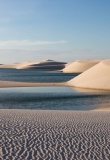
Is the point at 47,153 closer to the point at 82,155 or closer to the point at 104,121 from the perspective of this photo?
the point at 82,155

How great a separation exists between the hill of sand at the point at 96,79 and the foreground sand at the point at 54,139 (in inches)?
1294

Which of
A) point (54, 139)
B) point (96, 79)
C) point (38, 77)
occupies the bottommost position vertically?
point (54, 139)

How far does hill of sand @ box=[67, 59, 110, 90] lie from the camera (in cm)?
4846

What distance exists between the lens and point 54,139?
436 inches

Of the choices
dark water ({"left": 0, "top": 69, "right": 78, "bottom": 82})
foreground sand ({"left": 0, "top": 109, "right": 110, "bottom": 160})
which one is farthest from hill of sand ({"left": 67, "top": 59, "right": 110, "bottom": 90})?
foreground sand ({"left": 0, "top": 109, "right": 110, "bottom": 160})

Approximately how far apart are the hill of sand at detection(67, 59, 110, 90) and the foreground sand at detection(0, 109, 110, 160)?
32.9m

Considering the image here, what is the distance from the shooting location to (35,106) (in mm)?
27219

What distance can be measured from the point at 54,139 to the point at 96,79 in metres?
42.1

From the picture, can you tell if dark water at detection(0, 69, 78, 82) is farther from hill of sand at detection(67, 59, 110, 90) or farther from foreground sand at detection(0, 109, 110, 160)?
foreground sand at detection(0, 109, 110, 160)

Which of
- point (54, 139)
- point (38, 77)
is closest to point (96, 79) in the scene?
point (38, 77)

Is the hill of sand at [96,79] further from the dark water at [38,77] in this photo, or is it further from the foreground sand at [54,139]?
the foreground sand at [54,139]

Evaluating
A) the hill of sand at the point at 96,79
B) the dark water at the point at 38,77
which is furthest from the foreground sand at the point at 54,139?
the dark water at the point at 38,77

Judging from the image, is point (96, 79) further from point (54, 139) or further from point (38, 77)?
point (54, 139)

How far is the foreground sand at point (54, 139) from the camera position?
948cm
